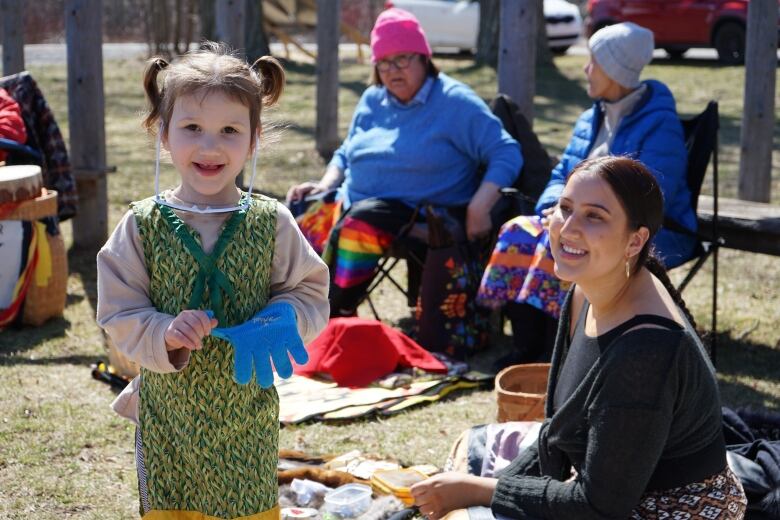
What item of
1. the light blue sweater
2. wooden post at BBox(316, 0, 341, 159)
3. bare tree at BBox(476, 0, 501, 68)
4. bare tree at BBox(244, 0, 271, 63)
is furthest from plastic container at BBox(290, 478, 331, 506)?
bare tree at BBox(244, 0, 271, 63)

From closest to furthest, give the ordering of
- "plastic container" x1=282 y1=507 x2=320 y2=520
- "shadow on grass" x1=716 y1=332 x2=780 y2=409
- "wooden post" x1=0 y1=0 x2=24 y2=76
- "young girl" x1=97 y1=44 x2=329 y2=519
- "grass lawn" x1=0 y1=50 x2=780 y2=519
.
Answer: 1. "young girl" x1=97 y1=44 x2=329 y2=519
2. "plastic container" x1=282 y1=507 x2=320 y2=520
3. "grass lawn" x1=0 y1=50 x2=780 y2=519
4. "shadow on grass" x1=716 y1=332 x2=780 y2=409
5. "wooden post" x1=0 y1=0 x2=24 y2=76

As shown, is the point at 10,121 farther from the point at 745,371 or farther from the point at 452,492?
the point at 452,492

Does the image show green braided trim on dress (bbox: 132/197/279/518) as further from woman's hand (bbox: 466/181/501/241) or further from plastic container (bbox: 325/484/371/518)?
woman's hand (bbox: 466/181/501/241)

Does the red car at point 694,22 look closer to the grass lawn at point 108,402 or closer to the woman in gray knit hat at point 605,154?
the grass lawn at point 108,402

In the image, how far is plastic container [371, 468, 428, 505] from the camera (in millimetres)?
3545

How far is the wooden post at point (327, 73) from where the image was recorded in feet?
29.2

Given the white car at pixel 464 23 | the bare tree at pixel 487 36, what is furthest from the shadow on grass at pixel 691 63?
the bare tree at pixel 487 36

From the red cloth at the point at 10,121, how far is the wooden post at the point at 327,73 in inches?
136

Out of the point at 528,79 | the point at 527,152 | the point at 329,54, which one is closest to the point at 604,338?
the point at 527,152

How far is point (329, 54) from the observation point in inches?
353

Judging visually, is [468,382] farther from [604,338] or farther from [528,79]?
[604,338]

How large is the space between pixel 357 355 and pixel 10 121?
7.67 feet

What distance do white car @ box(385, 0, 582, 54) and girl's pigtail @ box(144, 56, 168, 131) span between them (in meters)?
14.6

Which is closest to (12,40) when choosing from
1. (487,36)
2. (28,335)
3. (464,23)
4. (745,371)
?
(28,335)
